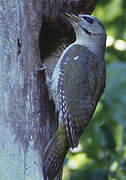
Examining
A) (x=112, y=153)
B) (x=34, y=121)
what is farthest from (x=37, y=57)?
(x=112, y=153)

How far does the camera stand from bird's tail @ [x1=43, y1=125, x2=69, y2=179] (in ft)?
13.9

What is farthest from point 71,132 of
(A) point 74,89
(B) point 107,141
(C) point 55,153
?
(B) point 107,141

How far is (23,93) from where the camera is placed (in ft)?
13.7

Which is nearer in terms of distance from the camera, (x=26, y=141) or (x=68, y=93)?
(x=26, y=141)

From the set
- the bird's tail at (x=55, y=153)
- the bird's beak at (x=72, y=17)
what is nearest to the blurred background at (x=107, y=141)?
the bird's beak at (x=72, y=17)

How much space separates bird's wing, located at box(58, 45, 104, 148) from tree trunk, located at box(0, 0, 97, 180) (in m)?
0.16

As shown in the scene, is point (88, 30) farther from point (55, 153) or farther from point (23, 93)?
point (55, 153)

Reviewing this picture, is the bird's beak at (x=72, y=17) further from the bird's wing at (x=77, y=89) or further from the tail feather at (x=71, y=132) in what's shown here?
the tail feather at (x=71, y=132)

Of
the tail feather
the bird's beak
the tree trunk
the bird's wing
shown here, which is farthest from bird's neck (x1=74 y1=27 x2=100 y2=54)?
the tail feather

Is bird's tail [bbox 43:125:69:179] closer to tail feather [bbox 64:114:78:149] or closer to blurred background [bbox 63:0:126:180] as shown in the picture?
tail feather [bbox 64:114:78:149]

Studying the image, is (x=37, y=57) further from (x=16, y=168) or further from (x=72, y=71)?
(x=16, y=168)

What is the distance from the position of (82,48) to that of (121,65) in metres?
0.40

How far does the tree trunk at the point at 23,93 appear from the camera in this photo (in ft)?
13.0

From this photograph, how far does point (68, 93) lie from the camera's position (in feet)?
14.9
